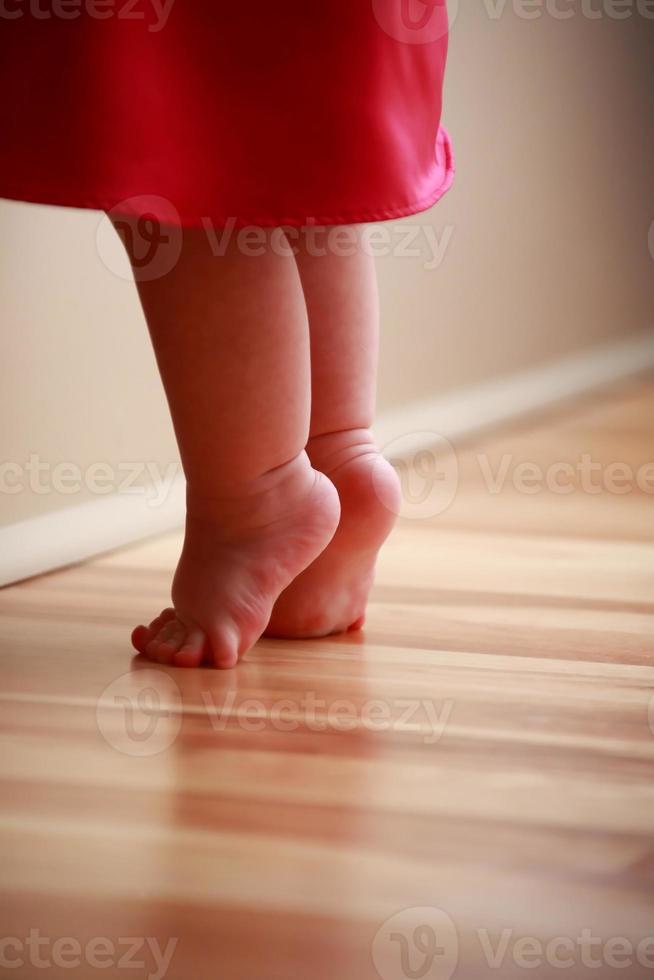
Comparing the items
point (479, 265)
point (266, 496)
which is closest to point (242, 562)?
point (266, 496)

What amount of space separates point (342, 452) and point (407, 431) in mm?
788

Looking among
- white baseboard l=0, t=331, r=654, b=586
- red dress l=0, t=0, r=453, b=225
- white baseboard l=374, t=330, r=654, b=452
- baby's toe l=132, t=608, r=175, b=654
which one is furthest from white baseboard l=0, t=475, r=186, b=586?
white baseboard l=374, t=330, r=654, b=452

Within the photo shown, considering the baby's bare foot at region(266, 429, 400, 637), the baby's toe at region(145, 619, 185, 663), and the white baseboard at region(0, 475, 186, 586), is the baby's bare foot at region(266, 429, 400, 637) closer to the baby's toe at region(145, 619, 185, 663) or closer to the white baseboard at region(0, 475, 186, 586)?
the baby's toe at region(145, 619, 185, 663)

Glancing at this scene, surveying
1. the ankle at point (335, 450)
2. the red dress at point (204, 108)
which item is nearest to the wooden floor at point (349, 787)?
the ankle at point (335, 450)

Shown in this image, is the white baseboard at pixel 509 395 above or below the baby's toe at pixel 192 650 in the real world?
below

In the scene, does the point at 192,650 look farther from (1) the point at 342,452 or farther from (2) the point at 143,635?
(1) the point at 342,452

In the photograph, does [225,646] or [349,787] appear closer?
[349,787]

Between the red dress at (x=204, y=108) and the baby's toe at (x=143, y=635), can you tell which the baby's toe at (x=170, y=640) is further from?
the red dress at (x=204, y=108)

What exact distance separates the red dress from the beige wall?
11.5 inches

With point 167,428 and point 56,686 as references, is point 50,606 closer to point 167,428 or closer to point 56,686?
point 56,686

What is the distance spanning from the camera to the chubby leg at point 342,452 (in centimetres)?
85

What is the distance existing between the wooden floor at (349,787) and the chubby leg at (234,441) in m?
0.04

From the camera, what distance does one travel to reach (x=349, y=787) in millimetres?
580

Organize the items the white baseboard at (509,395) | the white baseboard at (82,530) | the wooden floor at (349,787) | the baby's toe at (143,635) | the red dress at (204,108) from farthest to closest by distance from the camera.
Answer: the white baseboard at (509,395) → the white baseboard at (82,530) → the baby's toe at (143,635) → the red dress at (204,108) → the wooden floor at (349,787)
